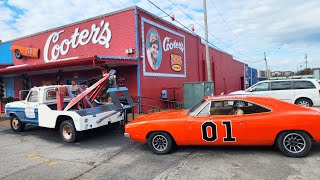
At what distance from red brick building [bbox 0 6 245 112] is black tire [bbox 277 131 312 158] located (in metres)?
7.40

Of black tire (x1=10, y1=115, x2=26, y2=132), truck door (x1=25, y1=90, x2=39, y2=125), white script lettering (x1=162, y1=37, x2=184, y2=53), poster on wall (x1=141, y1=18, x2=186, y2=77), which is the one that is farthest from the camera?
white script lettering (x1=162, y1=37, x2=184, y2=53)

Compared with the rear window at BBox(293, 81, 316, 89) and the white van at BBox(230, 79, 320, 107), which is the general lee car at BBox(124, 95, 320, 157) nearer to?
the white van at BBox(230, 79, 320, 107)

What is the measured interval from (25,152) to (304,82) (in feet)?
42.5

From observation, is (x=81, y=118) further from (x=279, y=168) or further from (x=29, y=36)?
(x=29, y=36)

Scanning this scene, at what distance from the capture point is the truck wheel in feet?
26.5

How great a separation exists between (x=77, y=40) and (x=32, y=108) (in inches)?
331

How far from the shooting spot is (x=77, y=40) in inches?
659

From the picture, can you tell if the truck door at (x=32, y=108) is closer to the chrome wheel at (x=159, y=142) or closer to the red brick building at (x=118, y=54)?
the red brick building at (x=118, y=54)

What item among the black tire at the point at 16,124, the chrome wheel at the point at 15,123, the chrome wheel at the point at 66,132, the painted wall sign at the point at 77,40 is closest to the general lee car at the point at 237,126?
the chrome wheel at the point at 66,132

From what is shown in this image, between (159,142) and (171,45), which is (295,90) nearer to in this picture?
(171,45)

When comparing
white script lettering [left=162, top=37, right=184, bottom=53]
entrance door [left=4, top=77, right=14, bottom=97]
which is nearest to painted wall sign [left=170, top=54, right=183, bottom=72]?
white script lettering [left=162, top=37, right=184, bottom=53]

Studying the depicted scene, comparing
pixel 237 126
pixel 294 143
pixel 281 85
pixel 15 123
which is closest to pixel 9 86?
pixel 15 123

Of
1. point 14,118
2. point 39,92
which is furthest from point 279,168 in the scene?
point 14,118

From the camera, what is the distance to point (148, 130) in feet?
21.2
